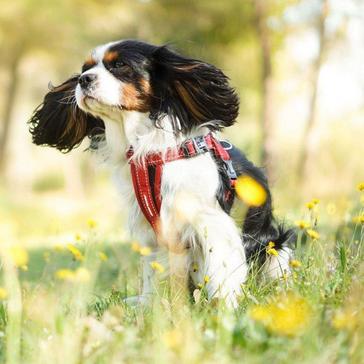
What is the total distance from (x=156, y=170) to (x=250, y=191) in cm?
52

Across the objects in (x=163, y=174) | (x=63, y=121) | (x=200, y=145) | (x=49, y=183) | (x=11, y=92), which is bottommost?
(x=49, y=183)

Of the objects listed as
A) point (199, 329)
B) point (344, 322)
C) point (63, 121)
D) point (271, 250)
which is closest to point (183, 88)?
point (63, 121)

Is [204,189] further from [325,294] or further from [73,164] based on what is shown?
[73,164]

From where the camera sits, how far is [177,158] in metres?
3.47

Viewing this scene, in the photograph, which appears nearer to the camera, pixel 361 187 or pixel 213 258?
pixel 361 187

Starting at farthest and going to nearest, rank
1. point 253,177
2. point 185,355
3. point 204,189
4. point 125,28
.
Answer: point 125,28 < point 253,177 < point 204,189 < point 185,355

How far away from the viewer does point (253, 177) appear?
372 centimetres

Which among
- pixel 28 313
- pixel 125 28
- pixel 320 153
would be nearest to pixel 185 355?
pixel 28 313

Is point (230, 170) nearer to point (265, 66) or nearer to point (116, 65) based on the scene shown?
point (116, 65)

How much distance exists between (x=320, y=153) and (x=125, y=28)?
5.32 meters

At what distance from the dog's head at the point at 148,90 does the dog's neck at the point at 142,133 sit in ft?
0.10

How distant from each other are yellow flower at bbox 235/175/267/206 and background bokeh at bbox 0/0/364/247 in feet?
10.8

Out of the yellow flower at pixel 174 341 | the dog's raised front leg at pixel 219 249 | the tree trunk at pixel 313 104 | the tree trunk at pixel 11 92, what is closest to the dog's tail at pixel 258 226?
the dog's raised front leg at pixel 219 249

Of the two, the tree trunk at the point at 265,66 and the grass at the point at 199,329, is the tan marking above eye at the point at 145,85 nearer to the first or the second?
the grass at the point at 199,329
